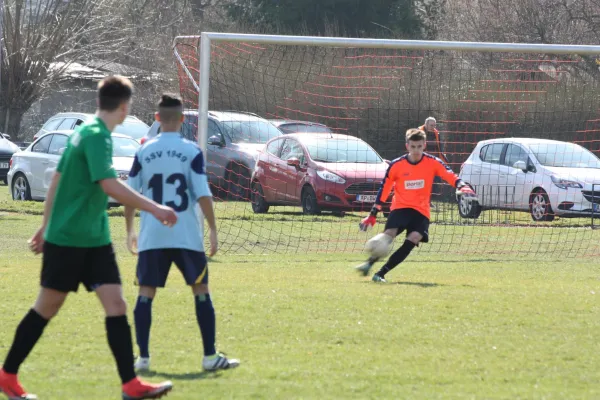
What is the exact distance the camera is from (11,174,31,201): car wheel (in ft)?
72.1

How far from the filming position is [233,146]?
18.2m

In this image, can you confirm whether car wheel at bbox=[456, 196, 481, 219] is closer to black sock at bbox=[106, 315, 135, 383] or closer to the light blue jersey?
the light blue jersey

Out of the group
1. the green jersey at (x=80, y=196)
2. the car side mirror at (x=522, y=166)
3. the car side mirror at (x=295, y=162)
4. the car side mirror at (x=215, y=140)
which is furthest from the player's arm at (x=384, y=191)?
the car side mirror at (x=522, y=166)

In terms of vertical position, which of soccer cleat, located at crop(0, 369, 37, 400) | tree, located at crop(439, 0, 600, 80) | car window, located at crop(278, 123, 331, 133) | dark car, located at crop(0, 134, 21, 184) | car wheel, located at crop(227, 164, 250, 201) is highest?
tree, located at crop(439, 0, 600, 80)

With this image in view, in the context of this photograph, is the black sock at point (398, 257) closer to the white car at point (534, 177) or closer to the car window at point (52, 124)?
the white car at point (534, 177)

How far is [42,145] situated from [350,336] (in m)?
15.3

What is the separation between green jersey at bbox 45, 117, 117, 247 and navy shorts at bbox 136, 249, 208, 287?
100 centimetres

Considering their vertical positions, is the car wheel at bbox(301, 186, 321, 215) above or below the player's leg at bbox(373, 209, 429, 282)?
below

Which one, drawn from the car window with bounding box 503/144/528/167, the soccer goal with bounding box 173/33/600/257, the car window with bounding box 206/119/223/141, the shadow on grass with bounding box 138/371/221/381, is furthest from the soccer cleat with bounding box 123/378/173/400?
the car window with bounding box 503/144/528/167

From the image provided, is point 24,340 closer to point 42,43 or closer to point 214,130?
point 214,130

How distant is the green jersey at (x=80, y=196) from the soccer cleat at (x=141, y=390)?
30.5 inches

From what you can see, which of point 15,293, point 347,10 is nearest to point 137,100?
point 347,10

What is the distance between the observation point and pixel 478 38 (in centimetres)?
3459

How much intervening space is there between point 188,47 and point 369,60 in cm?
367
